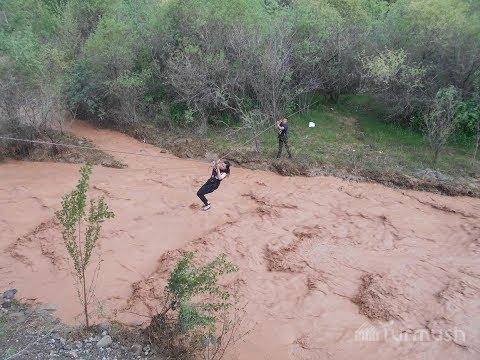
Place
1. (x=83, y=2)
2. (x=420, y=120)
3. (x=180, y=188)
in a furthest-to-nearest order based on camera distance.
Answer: (x=83, y=2) < (x=420, y=120) < (x=180, y=188)

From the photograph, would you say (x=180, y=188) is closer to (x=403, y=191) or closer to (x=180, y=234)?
(x=180, y=234)

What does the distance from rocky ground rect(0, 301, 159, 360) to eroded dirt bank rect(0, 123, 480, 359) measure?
56cm

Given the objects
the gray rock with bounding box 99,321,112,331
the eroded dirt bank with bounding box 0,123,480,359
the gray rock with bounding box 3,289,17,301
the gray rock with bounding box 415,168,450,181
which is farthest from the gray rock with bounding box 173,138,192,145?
the gray rock with bounding box 99,321,112,331

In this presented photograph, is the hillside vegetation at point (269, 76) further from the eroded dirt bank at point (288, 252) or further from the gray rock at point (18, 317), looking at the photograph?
the gray rock at point (18, 317)

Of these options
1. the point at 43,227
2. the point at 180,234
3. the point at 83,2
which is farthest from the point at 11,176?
the point at 83,2

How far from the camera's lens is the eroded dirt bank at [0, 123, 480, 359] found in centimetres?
878

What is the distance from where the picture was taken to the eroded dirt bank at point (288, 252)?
878 centimetres

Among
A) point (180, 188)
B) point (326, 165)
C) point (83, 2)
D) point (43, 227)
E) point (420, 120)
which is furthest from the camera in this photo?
point (83, 2)

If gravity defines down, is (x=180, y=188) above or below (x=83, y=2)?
below

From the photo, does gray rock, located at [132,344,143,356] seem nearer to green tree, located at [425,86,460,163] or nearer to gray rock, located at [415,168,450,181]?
gray rock, located at [415,168,450,181]

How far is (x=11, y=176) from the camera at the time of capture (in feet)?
49.6

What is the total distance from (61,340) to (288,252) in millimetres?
5779

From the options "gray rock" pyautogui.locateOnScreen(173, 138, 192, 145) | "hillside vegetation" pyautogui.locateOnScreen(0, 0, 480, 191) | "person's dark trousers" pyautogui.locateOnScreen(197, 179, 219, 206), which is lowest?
"gray rock" pyautogui.locateOnScreen(173, 138, 192, 145)

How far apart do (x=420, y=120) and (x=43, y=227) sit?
14.7 metres
